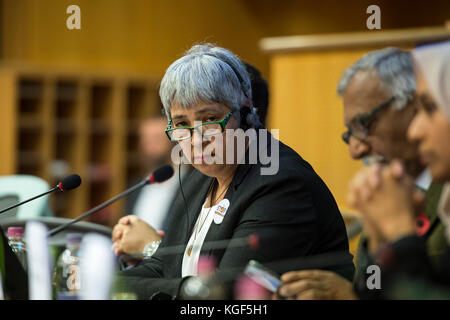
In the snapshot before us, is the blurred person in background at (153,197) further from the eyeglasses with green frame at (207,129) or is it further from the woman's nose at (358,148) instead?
the woman's nose at (358,148)

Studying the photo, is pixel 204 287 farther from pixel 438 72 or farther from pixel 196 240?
pixel 438 72

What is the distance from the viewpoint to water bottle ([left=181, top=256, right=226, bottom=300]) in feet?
3.88

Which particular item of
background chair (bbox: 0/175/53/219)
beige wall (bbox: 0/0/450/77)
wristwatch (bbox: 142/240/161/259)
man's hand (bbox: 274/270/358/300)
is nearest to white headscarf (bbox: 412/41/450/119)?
man's hand (bbox: 274/270/358/300)

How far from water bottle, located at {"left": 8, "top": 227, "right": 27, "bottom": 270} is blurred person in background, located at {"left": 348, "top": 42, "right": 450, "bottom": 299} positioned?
27.9 inches

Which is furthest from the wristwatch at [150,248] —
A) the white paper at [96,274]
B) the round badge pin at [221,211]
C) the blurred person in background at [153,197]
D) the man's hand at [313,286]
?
the man's hand at [313,286]

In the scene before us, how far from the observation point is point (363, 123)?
1203mm

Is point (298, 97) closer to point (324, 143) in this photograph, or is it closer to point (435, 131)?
point (324, 143)

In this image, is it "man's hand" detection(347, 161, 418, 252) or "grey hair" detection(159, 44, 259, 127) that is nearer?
"man's hand" detection(347, 161, 418, 252)

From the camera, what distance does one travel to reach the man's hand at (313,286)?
1132mm

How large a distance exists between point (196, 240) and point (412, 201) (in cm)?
72

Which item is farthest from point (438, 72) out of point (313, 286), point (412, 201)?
point (313, 286)

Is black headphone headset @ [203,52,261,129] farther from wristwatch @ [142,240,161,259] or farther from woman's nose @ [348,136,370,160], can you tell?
wristwatch @ [142,240,161,259]

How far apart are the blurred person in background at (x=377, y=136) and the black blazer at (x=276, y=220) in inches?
4.7
